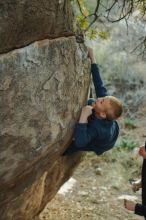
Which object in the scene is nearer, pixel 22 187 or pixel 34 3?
pixel 34 3

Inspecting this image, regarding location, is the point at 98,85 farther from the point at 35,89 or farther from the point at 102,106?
the point at 35,89

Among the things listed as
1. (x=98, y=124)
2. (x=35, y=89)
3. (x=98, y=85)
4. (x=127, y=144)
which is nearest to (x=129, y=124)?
(x=127, y=144)

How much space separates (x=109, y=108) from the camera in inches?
157

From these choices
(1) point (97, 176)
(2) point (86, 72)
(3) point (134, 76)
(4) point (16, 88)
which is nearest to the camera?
(4) point (16, 88)

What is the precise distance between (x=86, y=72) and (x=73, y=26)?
439 mm

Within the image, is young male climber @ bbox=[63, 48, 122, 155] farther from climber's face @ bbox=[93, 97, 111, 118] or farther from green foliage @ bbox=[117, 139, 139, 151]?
green foliage @ bbox=[117, 139, 139, 151]

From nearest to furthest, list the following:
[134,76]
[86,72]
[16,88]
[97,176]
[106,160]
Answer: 1. [16,88]
2. [86,72]
3. [97,176]
4. [106,160]
5. [134,76]

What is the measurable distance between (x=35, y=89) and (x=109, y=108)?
2.44 ft

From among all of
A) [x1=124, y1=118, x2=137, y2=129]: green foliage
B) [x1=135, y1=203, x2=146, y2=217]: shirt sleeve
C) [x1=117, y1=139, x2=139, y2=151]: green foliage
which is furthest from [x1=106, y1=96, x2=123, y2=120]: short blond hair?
[x1=124, y1=118, x2=137, y2=129]: green foliage

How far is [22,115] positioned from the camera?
3.53 meters

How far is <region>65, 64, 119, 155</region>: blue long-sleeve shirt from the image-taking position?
Result: 4031mm

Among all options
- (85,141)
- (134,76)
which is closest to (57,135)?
(85,141)

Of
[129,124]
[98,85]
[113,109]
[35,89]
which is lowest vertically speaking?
[129,124]

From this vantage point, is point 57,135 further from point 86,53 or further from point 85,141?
point 86,53
